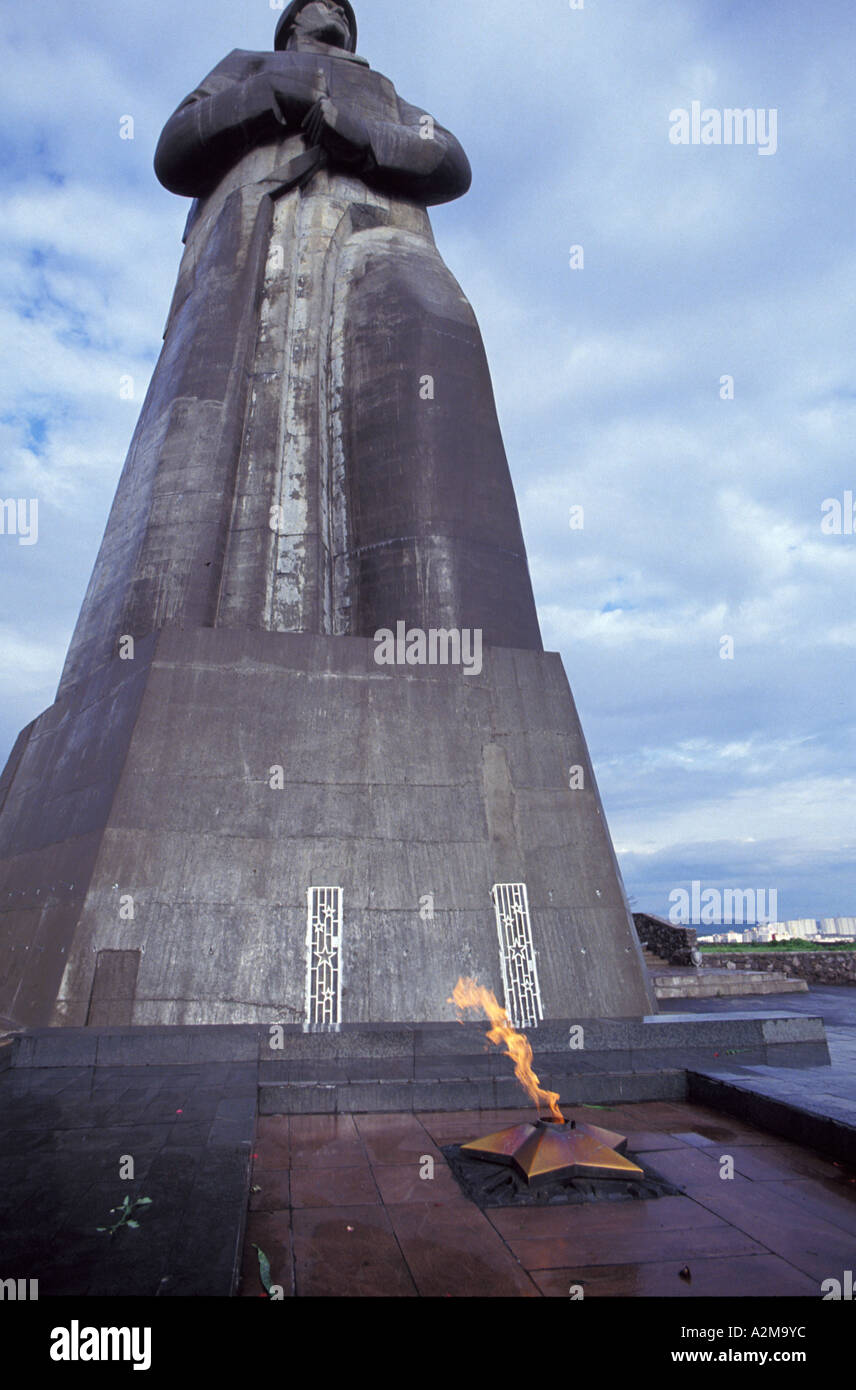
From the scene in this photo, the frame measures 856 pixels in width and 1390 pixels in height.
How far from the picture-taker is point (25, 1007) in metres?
5.73

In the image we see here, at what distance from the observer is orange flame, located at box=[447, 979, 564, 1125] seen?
4.19 meters

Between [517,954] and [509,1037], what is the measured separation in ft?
5.22

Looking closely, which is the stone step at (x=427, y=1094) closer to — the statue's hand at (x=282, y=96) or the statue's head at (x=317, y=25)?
the statue's hand at (x=282, y=96)

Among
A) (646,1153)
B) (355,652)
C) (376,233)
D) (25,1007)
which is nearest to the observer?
(646,1153)

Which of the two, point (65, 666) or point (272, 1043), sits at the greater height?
point (65, 666)

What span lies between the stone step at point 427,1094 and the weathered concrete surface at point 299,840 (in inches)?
48.5

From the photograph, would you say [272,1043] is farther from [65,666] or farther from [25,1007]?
[65,666]

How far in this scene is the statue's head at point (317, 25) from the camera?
13.5 m

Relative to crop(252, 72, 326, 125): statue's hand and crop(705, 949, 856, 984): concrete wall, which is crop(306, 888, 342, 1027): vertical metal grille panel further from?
crop(705, 949, 856, 984): concrete wall

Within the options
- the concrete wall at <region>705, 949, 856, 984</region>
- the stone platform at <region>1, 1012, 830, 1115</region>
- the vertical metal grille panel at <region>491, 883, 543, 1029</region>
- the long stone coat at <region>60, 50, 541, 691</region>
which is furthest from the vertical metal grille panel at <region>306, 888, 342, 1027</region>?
the concrete wall at <region>705, 949, 856, 984</region>

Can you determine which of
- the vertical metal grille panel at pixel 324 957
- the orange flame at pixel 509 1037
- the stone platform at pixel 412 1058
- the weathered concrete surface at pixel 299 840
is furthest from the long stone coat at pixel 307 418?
the stone platform at pixel 412 1058
